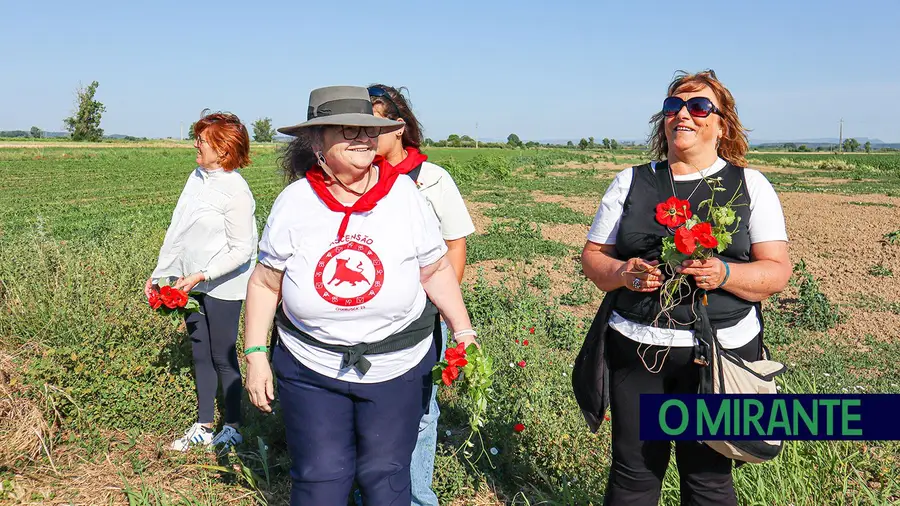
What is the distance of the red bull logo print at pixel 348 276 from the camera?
6.37 ft

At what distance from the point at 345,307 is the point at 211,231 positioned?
1657mm

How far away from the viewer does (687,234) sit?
192 cm

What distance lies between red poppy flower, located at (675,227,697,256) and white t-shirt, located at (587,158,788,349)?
28 centimetres

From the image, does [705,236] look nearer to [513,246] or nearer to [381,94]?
[381,94]

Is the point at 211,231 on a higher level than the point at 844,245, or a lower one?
higher

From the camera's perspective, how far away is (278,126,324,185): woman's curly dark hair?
Answer: 2105mm

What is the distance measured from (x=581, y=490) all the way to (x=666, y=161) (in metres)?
1.52

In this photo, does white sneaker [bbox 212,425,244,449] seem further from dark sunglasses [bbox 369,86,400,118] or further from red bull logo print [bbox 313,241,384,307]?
dark sunglasses [bbox 369,86,400,118]

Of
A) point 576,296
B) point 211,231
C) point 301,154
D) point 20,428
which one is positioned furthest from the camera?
point 576,296

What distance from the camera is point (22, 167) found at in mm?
30844

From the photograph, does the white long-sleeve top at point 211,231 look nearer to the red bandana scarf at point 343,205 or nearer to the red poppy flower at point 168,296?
the red poppy flower at point 168,296

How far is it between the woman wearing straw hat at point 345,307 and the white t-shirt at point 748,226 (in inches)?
24.3

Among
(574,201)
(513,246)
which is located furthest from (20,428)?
(574,201)

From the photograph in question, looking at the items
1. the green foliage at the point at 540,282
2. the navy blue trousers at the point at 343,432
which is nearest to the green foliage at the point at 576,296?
the green foliage at the point at 540,282
